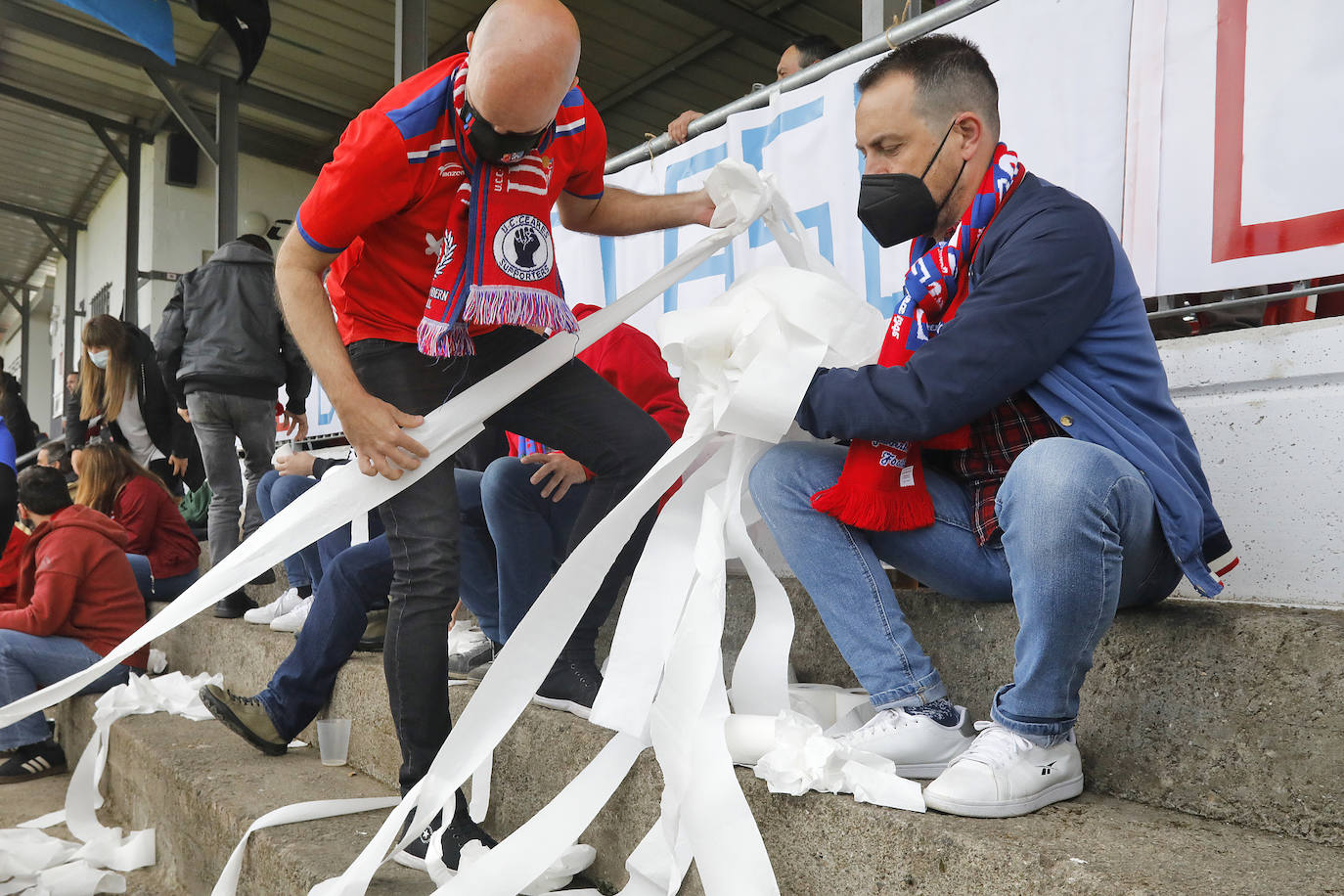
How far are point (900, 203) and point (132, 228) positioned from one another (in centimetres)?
1129

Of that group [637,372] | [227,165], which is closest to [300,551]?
[637,372]

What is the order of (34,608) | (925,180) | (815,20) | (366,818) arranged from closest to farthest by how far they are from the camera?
(925,180), (366,818), (34,608), (815,20)

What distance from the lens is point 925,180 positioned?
5.21 ft

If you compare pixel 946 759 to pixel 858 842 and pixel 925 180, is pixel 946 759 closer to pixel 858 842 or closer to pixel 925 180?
pixel 858 842

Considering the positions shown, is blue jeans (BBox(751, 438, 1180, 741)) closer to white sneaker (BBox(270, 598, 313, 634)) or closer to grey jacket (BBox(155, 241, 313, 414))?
white sneaker (BBox(270, 598, 313, 634))

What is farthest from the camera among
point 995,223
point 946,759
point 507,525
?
point 507,525

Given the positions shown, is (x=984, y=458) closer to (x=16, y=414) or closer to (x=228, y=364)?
(x=228, y=364)

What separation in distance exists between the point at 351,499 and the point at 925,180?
1.03 metres

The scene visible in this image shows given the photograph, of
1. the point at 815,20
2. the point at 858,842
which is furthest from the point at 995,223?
the point at 815,20

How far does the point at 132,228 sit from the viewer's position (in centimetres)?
1094

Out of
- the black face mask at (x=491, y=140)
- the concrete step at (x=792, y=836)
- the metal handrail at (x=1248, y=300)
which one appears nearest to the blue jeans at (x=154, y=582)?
the concrete step at (x=792, y=836)

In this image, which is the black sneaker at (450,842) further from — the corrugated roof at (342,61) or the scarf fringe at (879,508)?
the corrugated roof at (342,61)

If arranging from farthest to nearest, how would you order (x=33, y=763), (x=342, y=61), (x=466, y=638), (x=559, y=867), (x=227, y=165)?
(x=342, y=61), (x=227, y=165), (x=33, y=763), (x=466, y=638), (x=559, y=867)

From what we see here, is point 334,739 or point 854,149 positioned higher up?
point 854,149
